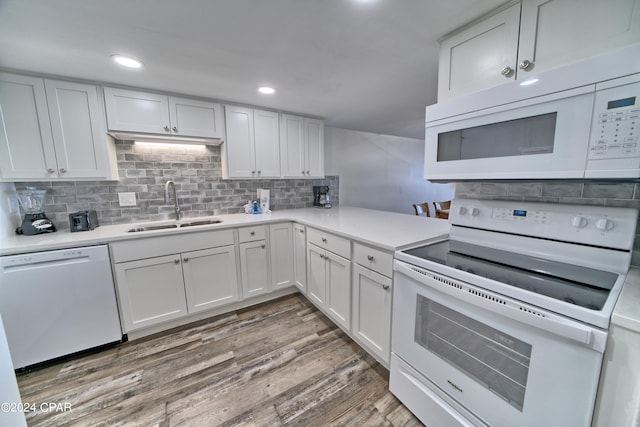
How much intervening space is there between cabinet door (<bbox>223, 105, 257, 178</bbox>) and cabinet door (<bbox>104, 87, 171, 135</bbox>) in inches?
22.1

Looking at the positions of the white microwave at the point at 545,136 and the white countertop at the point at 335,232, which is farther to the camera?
the white countertop at the point at 335,232

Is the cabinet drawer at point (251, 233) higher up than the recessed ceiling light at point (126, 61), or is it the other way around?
the recessed ceiling light at point (126, 61)

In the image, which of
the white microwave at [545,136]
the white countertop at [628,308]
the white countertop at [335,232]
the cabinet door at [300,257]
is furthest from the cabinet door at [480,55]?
the cabinet door at [300,257]

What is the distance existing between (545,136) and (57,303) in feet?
10.4

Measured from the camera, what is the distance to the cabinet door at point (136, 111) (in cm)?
198

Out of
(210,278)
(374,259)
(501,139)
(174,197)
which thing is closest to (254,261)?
(210,278)

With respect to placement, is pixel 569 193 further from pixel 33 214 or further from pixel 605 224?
pixel 33 214

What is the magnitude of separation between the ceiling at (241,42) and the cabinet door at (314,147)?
809 millimetres

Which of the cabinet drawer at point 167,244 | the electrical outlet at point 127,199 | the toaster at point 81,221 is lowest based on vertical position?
the cabinet drawer at point 167,244

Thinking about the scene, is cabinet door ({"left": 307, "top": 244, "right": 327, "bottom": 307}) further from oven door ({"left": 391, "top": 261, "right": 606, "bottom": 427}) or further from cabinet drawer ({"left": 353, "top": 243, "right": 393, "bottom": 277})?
oven door ({"left": 391, "top": 261, "right": 606, "bottom": 427})

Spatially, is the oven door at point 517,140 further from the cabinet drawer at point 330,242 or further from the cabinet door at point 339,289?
the cabinet door at point 339,289

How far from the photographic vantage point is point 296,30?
1.29 meters

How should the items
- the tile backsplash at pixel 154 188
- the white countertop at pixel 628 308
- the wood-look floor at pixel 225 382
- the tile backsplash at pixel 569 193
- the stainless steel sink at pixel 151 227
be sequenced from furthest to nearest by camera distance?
the stainless steel sink at pixel 151 227, the tile backsplash at pixel 154 188, the wood-look floor at pixel 225 382, the tile backsplash at pixel 569 193, the white countertop at pixel 628 308

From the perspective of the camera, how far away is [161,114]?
7.04ft
